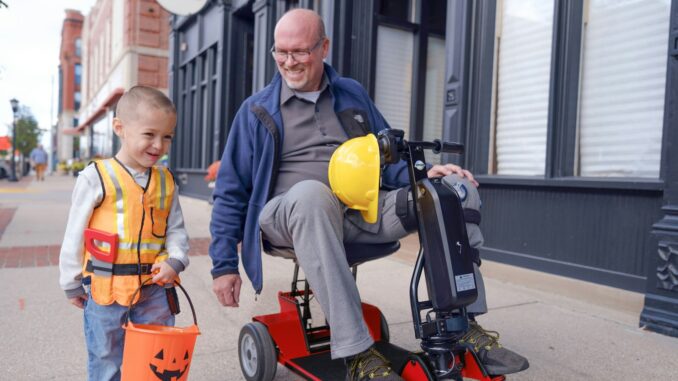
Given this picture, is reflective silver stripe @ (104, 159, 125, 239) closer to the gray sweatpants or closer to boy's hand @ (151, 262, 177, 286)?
boy's hand @ (151, 262, 177, 286)

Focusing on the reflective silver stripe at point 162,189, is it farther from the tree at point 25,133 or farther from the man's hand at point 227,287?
the tree at point 25,133

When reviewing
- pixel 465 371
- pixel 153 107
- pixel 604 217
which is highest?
pixel 153 107

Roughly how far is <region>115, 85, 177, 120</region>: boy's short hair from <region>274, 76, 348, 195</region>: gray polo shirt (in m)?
0.71

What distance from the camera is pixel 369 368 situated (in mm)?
1989

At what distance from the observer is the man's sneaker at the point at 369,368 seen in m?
1.97

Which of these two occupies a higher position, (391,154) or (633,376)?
(391,154)

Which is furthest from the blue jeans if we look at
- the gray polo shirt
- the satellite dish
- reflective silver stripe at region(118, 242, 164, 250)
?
the satellite dish

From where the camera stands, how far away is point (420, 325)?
1914 millimetres

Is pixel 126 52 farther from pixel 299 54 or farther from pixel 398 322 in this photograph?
pixel 299 54

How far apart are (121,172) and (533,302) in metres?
3.26

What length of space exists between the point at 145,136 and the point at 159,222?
0.35m

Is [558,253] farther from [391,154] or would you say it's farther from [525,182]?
[391,154]

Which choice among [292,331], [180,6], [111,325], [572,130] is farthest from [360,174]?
[180,6]

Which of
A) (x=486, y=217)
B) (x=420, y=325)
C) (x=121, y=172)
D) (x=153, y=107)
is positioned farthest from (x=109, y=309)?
(x=486, y=217)
